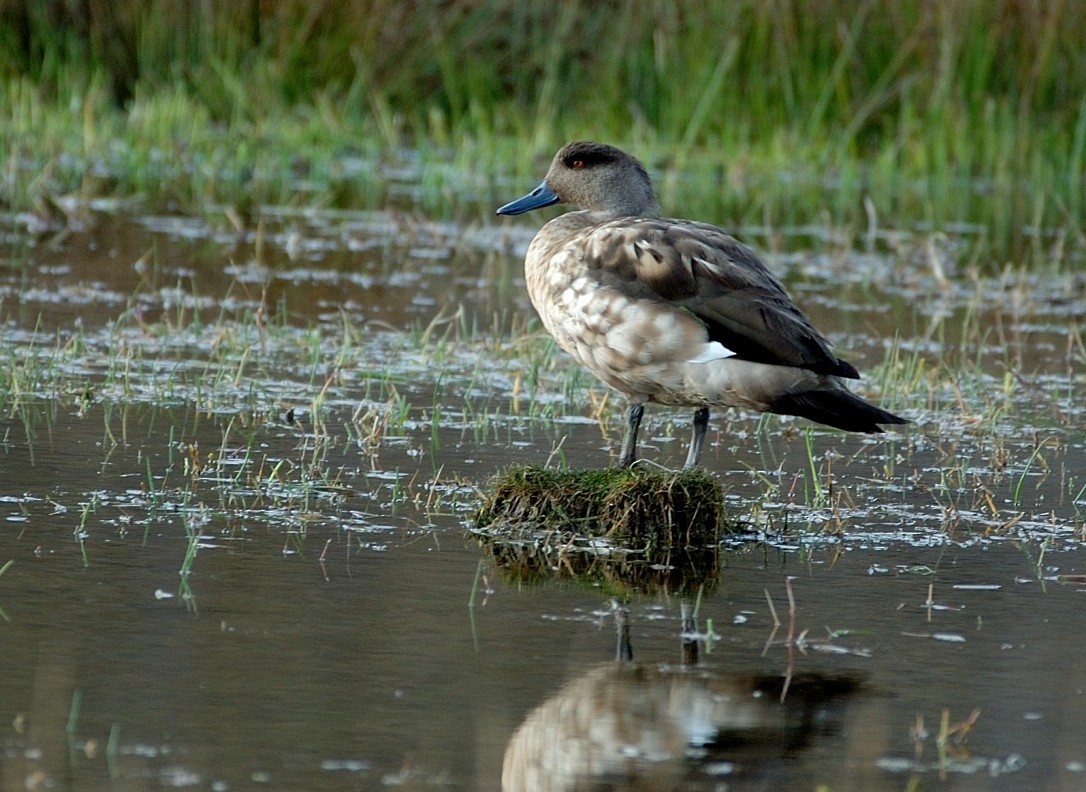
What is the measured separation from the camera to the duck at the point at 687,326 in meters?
5.61

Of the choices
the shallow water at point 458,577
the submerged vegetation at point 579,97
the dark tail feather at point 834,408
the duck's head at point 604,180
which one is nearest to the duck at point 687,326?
the dark tail feather at point 834,408

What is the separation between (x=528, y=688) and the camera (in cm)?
405

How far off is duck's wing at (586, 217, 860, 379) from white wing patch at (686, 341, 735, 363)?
0.05 feet

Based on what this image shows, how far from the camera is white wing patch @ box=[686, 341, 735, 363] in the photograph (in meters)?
5.68

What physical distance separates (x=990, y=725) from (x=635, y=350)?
2076 mm

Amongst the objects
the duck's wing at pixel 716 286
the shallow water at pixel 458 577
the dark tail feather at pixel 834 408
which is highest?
the duck's wing at pixel 716 286

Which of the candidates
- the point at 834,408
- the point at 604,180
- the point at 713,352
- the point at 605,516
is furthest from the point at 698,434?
the point at 604,180

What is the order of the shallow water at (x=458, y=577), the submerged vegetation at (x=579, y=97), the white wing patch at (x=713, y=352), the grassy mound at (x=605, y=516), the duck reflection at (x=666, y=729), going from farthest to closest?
the submerged vegetation at (x=579, y=97)
the white wing patch at (x=713, y=352)
the grassy mound at (x=605, y=516)
the shallow water at (x=458, y=577)
the duck reflection at (x=666, y=729)

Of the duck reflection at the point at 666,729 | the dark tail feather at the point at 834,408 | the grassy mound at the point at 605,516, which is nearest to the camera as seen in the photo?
the duck reflection at the point at 666,729

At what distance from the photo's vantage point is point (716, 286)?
5785 millimetres

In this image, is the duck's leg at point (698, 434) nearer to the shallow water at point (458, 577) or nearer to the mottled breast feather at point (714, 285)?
the shallow water at point (458, 577)

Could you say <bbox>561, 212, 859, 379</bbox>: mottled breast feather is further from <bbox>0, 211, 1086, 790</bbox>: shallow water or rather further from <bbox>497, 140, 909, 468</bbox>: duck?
<bbox>0, 211, 1086, 790</bbox>: shallow water

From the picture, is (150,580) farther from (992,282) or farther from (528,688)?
(992,282)

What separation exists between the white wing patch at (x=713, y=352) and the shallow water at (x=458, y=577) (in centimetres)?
45
